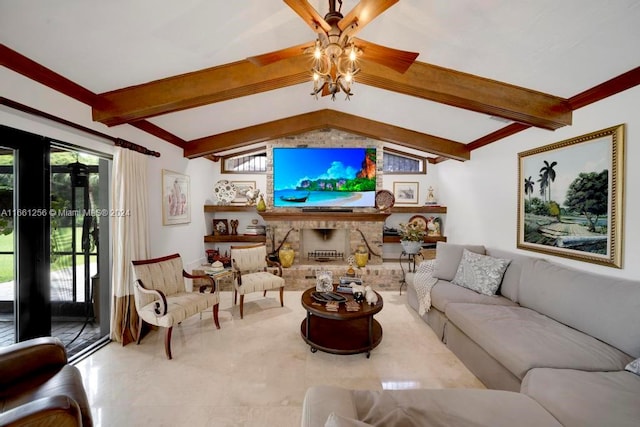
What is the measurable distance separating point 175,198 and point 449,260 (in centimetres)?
421

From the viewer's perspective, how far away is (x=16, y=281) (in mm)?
2131

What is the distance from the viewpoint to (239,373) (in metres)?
2.40

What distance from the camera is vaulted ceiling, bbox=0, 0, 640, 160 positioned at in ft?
5.69

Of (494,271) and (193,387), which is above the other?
(494,271)

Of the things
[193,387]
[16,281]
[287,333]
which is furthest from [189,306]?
[16,281]

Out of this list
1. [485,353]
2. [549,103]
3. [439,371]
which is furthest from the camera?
[549,103]

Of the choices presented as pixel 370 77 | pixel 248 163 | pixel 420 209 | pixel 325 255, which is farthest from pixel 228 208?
pixel 420 209

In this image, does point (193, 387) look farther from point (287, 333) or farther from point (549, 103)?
point (549, 103)

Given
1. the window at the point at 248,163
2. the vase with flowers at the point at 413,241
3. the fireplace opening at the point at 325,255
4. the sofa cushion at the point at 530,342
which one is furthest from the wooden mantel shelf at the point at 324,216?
the sofa cushion at the point at 530,342

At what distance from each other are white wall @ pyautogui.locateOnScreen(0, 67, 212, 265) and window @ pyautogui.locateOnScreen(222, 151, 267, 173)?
1.43 feet

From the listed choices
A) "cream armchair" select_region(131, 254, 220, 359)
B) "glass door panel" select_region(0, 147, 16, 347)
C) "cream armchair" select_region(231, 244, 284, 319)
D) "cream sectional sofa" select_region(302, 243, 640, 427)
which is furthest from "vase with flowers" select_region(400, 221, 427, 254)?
"glass door panel" select_region(0, 147, 16, 347)

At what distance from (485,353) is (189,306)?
2.94 meters

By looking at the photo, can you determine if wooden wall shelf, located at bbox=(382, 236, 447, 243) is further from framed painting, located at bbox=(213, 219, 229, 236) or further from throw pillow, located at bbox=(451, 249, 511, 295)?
framed painting, located at bbox=(213, 219, 229, 236)

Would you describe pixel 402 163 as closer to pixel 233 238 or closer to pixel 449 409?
pixel 233 238
